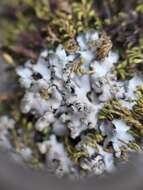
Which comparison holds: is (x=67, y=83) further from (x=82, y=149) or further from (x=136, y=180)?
(x=136, y=180)

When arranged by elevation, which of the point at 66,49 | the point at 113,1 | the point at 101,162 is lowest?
the point at 101,162

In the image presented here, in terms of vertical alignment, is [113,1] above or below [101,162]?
above

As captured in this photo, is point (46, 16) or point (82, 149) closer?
point (82, 149)

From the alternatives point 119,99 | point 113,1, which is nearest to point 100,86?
point 119,99
